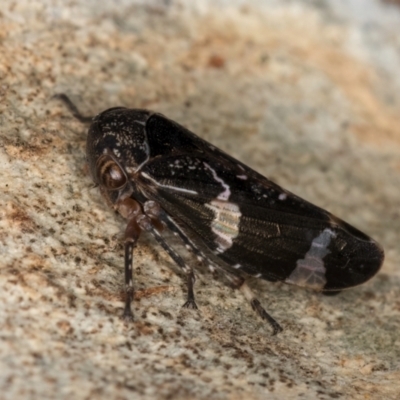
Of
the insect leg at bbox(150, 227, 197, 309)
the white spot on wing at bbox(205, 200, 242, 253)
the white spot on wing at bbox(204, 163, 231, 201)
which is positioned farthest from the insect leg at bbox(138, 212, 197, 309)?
the white spot on wing at bbox(204, 163, 231, 201)

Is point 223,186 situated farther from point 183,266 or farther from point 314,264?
point 314,264

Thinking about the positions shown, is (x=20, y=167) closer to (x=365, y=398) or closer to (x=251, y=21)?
(x=365, y=398)

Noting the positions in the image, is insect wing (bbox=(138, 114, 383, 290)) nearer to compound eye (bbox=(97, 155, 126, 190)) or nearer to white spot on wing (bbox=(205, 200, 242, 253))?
white spot on wing (bbox=(205, 200, 242, 253))

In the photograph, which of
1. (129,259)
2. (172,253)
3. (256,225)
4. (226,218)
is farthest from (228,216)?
(129,259)

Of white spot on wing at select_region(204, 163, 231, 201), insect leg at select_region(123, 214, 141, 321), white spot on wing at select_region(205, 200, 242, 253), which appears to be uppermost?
white spot on wing at select_region(204, 163, 231, 201)

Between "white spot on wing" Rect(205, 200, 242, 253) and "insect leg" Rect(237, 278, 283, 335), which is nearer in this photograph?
"insect leg" Rect(237, 278, 283, 335)

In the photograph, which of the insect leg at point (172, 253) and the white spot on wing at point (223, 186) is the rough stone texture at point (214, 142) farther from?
the white spot on wing at point (223, 186)
